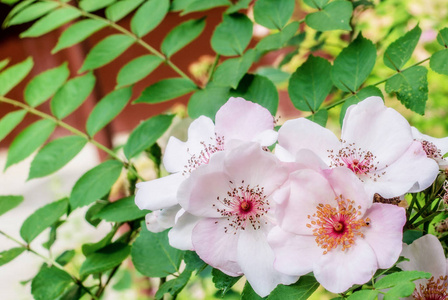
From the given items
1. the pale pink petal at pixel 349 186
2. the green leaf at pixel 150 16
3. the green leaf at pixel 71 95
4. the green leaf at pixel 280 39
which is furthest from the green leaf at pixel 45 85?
the pale pink petal at pixel 349 186

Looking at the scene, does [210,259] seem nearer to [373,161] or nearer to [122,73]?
[373,161]

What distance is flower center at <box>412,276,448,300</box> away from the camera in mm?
429

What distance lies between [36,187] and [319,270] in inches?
97.3

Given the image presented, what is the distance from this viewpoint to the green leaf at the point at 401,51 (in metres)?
0.56

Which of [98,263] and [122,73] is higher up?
[122,73]

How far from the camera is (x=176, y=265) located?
1.94 feet

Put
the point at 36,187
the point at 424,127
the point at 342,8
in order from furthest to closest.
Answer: the point at 36,187, the point at 424,127, the point at 342,8

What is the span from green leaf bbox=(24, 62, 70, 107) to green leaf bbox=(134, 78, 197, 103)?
19 centimetres

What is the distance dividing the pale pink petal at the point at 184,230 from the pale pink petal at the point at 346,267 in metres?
0.11

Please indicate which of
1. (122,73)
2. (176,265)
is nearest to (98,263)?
(176,265)

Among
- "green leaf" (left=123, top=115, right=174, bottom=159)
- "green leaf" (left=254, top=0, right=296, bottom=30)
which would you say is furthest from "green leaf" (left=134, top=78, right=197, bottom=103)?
"green leaf" (left=254, top=0, right=296, bottom=30)

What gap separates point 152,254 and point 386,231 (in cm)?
31

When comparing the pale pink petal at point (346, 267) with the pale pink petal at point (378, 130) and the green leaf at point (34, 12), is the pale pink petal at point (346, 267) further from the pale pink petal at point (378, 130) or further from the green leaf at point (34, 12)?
the green leaf at point (34, 12)

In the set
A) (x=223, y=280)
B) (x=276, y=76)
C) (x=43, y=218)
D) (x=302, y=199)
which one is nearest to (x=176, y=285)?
(x=223, y=280)
